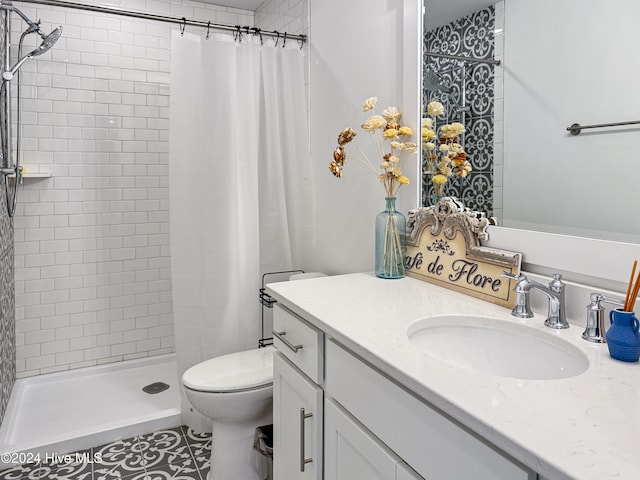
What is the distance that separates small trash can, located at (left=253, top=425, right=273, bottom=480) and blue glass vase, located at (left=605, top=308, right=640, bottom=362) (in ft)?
4.51

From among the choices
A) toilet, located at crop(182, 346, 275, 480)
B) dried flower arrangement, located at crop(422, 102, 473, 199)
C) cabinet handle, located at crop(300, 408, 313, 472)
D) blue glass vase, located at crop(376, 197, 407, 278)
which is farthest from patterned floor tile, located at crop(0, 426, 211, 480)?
dried flower arrangement, located at crop(422, 102, 473, 199)

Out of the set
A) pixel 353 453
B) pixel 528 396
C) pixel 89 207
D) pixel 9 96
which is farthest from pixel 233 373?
pixel 9 96

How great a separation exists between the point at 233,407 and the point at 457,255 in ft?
3.50

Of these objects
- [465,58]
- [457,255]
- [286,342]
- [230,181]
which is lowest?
[286,342]

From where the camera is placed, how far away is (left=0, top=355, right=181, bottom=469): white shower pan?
7.31 ft

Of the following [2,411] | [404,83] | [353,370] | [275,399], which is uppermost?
[404,83]

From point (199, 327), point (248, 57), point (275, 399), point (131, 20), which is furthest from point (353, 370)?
point (131, 20)

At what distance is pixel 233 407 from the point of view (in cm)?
187

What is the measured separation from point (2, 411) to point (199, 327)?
1.07 meters

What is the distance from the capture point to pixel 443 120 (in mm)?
1584

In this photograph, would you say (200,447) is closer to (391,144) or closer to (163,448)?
(163,448)

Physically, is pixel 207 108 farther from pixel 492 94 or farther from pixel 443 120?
pixel 492 94

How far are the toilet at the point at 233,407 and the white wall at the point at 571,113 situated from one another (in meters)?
1.18

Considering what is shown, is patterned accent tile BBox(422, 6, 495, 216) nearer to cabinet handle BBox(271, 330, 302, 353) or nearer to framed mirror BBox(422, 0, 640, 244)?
framed mirror BBox(422, 0, 640, 244)
